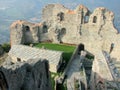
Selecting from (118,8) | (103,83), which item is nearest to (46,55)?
(103,83)

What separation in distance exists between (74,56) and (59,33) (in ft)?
20.2

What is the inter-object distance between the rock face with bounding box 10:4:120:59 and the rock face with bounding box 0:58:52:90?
19.0m

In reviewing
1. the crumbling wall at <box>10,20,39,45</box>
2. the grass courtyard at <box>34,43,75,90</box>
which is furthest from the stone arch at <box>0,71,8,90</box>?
the crumbling wall at <box>10,20,39,45</box>

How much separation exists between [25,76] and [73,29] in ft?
81.6

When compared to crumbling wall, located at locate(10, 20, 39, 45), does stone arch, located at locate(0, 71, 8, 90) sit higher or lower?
lower

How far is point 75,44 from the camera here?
4284 cm

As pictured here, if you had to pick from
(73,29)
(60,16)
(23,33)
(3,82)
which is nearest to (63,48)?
(73,29)

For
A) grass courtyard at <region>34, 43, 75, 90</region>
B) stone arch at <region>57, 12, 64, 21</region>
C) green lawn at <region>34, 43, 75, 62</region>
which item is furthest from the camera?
stone arch at <region>57, 12, 64, 21</region>

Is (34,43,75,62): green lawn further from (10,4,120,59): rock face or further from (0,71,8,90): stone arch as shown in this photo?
(0,71,8,90): stone arch

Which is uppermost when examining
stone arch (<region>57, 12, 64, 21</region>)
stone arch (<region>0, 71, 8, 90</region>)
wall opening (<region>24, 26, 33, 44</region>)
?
stone arch (<region>57, 12, 64, 21</region>)

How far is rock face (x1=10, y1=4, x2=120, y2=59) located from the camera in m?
40.2

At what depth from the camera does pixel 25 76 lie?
18.6 meters

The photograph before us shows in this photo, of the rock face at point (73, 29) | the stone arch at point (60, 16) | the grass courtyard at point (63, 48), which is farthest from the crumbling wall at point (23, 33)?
the stone arch at point (60, 16)

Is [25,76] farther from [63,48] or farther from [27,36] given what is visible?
[27,36]
